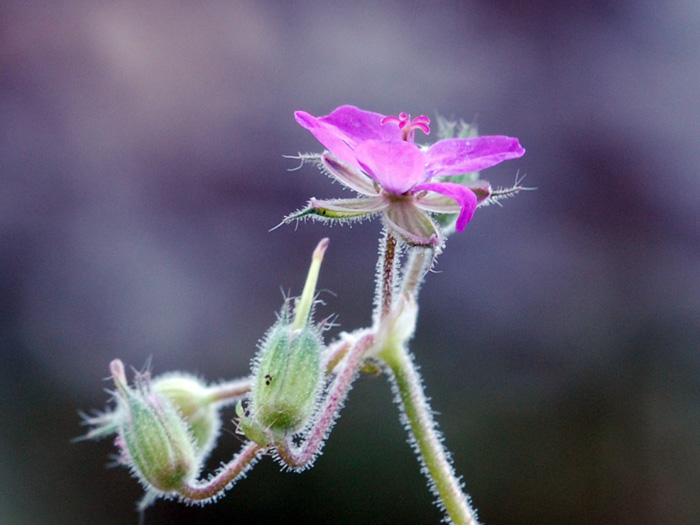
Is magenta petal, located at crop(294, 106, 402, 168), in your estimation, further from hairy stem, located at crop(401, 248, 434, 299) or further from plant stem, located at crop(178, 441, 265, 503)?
plant stem, located at crop(178, 441, 265, 503)

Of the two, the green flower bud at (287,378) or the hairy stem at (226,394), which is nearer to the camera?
the green flower bud at (287,378)

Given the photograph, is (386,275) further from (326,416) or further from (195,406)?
(195,406)

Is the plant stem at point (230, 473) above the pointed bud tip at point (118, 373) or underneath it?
underneath

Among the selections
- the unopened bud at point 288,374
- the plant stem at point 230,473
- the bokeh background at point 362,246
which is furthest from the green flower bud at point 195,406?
the bokeh background at point 362,246

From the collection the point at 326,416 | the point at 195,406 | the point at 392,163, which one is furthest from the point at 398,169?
the point at 195,406

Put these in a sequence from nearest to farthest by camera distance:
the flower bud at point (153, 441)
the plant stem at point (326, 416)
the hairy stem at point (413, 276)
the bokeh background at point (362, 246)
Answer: the plant stem at point (326, 416) → the flower bud at point (153, 441) → the hairy stem at point (413, 276) → the bokeh background at point (362, 246)

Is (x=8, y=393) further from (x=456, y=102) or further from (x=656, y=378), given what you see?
(x=656, y=378)

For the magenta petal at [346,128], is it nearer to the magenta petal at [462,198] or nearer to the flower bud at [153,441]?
the magenta petal at [462,198]

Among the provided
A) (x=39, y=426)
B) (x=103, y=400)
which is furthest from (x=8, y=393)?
(x=103, y=400)
